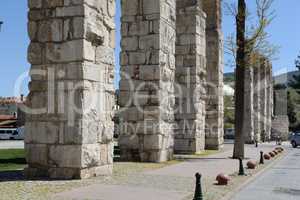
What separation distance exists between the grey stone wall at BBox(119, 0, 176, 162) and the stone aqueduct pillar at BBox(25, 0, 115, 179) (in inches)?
216

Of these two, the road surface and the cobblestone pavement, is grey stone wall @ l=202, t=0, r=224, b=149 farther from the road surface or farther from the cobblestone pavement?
the cobblestone pavement

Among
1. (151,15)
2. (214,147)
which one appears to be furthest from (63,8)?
(214,147)

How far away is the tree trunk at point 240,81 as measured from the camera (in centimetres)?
2219

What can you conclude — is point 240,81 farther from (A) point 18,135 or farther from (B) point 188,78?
(A) point 18,135

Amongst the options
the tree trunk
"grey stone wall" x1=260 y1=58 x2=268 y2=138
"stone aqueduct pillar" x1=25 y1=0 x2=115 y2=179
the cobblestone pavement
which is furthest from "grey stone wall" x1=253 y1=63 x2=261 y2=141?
"stone aqueduct pillar" x1=25 y1=0 x2=115 y2=179

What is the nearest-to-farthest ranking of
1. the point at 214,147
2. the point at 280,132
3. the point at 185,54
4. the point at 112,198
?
the point at 112,198 < the point at 185,54 < the point at 214,147 < the point at 280,132

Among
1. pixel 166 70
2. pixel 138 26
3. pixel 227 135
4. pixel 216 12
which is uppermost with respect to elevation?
pixel 216 12

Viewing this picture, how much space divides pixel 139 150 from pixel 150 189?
792 cm

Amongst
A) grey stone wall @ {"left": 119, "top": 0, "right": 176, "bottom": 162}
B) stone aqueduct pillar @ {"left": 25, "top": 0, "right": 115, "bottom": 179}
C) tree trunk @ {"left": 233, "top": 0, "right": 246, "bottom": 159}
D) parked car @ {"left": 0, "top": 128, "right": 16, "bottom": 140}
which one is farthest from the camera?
parked car @ {"left": 0, "top": 128, "right": 16, "bottom": 140}

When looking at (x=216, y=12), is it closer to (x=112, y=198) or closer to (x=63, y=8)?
(x=63, y=8)

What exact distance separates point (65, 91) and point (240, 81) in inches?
444

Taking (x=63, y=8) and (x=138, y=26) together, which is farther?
(x=138, y=26)

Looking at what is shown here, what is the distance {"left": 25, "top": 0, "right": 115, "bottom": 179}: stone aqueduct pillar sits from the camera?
12508mm

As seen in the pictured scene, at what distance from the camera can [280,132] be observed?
62.3m
